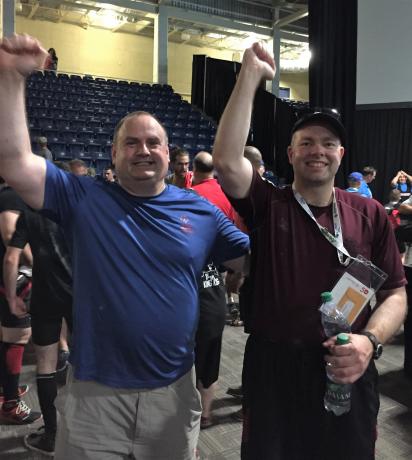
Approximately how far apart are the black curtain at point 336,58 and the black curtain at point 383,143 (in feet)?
1.07

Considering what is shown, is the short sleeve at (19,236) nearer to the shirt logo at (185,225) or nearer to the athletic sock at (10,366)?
the athletic sock at (10,366)

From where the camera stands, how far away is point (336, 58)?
8.47 metres

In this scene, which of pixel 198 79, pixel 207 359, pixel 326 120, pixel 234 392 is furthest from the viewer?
pixel 198 79

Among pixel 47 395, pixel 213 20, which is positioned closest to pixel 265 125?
pixel 213 20

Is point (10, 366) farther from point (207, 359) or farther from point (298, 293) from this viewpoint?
point (298, 293)

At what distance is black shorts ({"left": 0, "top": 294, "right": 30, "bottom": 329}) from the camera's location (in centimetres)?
234

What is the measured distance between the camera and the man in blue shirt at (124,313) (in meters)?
1.17

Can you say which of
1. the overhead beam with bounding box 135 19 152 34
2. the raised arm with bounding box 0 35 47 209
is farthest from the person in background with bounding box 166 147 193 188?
the overhead beam with bounding box 135 19 152 34

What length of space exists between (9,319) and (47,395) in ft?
1.72

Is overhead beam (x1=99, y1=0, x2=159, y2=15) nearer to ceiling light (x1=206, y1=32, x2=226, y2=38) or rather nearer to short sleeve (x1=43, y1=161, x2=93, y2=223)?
ceiling light (x1=206, y1=32, x2=226, y2=38)

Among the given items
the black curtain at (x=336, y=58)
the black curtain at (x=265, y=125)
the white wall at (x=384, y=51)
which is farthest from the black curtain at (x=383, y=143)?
the black curtain at (x=265, y=125)

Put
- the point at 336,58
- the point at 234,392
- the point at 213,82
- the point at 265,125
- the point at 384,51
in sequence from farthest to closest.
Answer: the point at 213,82
the point at 265,125
the point at 336,58
the point at 384,51
the point at 234,392

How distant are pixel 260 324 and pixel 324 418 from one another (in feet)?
1.03

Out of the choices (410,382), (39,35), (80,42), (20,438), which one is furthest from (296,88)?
(20,438)
